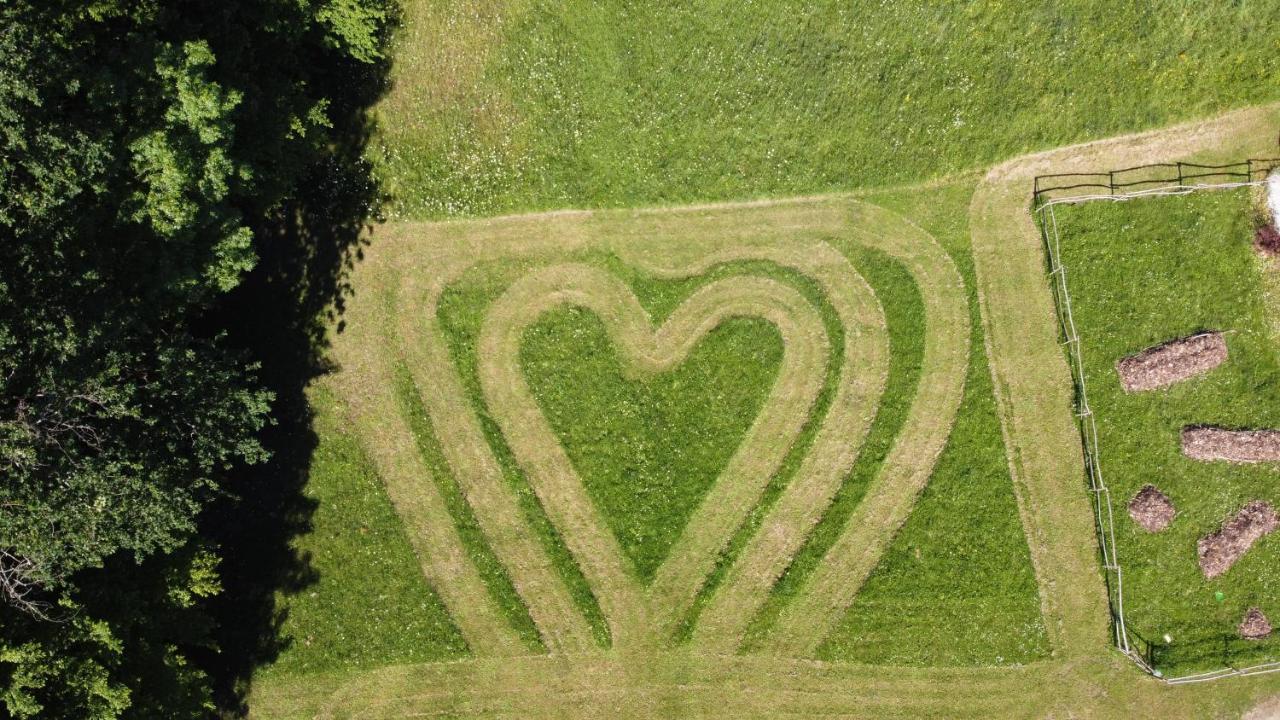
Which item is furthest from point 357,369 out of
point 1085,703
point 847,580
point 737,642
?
point 1085,703

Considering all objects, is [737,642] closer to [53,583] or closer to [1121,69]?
[53,583]

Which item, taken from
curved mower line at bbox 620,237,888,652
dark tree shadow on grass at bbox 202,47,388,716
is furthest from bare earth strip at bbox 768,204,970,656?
dark tree shadow on grass at bbox 202,47,388,716

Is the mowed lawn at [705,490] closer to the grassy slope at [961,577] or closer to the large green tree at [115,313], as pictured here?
the grassy slope at [961,577]

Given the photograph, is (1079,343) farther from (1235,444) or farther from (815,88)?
(815,88)

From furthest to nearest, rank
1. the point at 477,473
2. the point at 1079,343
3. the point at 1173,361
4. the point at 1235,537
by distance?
the point at 477,473 < the point at 1079,343 < the point at 1173,361 < the point at 1235,537

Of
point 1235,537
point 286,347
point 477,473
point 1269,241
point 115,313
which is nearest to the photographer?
point 115,313

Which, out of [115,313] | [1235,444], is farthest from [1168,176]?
[115,313]

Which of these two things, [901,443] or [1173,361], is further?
[901,443]

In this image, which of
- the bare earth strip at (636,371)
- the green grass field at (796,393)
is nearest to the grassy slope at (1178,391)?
the green grass field at (796,393)
